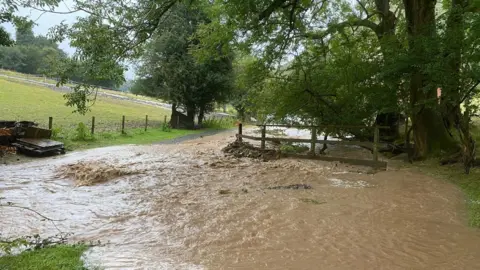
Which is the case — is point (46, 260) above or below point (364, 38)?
below

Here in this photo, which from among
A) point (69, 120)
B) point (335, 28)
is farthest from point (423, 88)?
point (69, 120)

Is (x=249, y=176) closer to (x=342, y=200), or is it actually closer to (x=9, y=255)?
(x=342, y=200)

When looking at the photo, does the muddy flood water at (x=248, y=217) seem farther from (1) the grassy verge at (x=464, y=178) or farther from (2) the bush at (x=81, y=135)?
(2) the bush at (x=81, y=135)

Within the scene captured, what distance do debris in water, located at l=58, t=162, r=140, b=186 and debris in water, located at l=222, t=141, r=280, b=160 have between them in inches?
198

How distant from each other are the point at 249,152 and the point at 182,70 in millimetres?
13312

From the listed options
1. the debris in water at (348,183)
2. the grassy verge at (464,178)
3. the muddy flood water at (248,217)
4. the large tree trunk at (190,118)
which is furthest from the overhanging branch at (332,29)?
the large tree trunk at (190,118)

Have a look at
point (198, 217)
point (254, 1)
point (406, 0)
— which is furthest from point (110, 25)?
point (406, 0)

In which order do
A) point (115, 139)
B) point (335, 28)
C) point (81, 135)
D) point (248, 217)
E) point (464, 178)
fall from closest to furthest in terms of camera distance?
1. point (248, 217)
2. point (464, 178)
3. point (335, 28)
4. point (81, 135)
5. point (115, 139)

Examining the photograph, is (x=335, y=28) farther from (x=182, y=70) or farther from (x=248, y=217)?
(x=182, y=70)

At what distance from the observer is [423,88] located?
10.5m

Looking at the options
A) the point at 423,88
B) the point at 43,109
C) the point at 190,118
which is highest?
the point at 423,88

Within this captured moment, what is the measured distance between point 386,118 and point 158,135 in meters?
13.5

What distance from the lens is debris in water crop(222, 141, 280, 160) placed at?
600 inches

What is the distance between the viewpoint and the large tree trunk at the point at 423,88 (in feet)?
34.6
